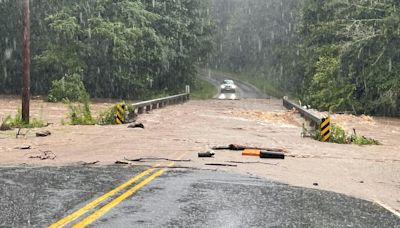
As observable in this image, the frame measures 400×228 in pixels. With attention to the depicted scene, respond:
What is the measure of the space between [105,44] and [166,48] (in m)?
5.64

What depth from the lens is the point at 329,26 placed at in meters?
38.6

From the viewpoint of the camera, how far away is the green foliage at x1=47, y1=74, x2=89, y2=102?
37156 mm

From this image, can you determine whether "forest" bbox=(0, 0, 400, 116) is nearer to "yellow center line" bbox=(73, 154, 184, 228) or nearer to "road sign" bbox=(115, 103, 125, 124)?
"road sign" bbox=(115, 103, 125, 124)

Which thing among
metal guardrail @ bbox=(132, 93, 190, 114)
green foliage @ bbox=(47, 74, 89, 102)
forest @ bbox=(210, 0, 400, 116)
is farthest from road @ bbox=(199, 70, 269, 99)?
green foliage @ bbox=(47, 74, 89, 102)

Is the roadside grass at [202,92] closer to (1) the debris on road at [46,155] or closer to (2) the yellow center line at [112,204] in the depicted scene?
(1) the debris on road at [46,155]

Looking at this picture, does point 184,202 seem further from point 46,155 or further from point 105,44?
point 105,44

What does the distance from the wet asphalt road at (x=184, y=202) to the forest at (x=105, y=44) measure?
29599 millimetres

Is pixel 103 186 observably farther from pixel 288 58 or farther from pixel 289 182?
pixel 288 58

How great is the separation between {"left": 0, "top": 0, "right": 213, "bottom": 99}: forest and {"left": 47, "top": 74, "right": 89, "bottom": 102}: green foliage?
0.40m

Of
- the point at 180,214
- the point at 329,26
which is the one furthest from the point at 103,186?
the point at 329,26

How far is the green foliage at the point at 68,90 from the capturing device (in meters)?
37.2

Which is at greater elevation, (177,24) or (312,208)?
(177,24)

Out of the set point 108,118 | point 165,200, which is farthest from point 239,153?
point 108,118

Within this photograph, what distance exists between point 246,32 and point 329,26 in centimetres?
5913
